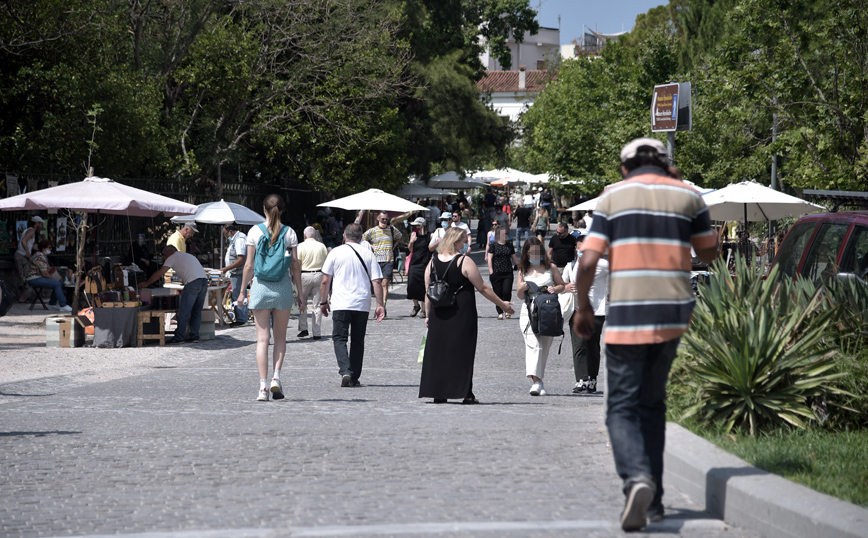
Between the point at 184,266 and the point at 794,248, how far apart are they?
8.53m

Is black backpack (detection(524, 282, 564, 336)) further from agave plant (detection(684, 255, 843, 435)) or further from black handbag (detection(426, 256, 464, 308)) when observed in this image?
agave plant (detection(684, 255, 843, 435))

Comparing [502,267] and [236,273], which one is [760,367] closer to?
[502,267]

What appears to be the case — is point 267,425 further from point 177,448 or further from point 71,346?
point 71,346

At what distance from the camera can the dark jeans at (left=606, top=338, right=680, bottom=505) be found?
479cm

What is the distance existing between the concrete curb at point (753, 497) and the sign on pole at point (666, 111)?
338 centimetres

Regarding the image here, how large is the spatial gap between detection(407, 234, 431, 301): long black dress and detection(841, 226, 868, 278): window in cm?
914

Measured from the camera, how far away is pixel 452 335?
9.19 m

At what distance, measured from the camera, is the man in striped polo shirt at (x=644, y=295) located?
4734 millimetres

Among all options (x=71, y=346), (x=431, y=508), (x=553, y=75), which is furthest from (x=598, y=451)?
(x=553, y=75)

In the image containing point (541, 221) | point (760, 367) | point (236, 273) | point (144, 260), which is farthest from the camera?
point (541, 221)

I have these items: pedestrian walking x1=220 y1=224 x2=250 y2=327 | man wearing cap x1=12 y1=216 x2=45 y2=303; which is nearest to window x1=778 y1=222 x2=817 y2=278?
pedestrian walking x1=220 y1=224 x2=250 y2=327

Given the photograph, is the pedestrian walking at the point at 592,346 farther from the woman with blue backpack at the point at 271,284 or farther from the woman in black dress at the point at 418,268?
the woman in black dress at the point at 418,268

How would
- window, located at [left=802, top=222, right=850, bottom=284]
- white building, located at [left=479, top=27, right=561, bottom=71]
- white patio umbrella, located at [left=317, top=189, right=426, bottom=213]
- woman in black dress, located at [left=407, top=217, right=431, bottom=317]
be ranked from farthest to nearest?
white building, located at [left=479, top=27, right=561, bottom=71] < white patio umbrella, located at [left=317, top=189, right=426, bottom=213] < woman in black dress, located at [left=407, top=217, right=431, bottom=317] < window, located at [left=802, top=222, right=850, bottom=284]

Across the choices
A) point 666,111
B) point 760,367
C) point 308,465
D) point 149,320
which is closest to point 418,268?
point 149,320
